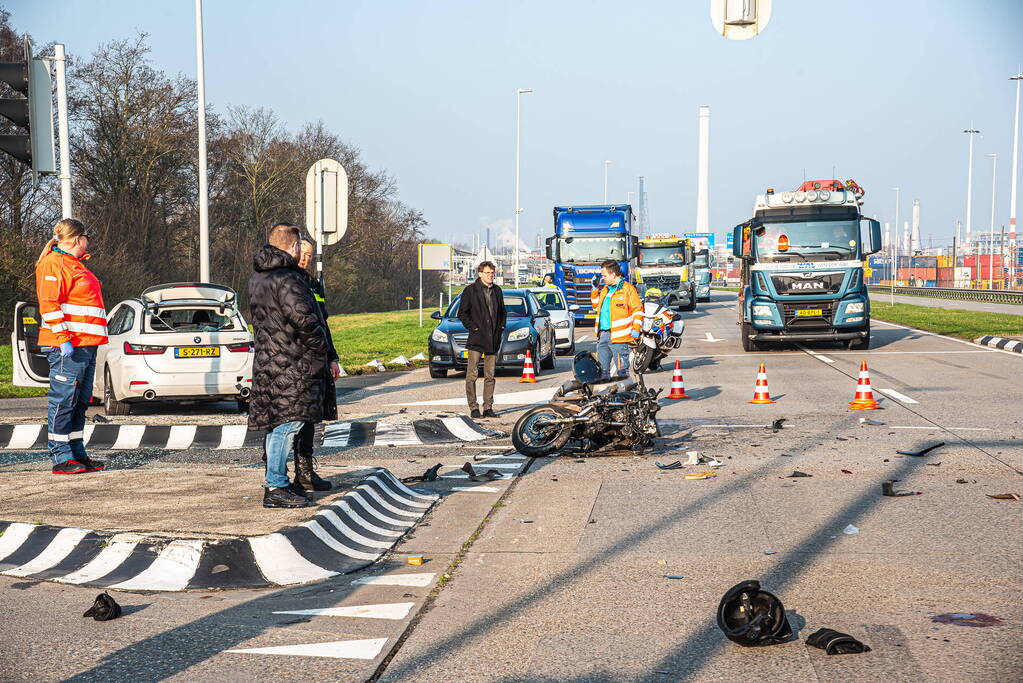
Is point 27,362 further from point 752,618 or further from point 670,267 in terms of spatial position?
point 670,267

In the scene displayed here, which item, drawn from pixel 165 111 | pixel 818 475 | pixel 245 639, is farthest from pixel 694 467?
pixel 165 111

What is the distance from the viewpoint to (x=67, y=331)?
27.0ft

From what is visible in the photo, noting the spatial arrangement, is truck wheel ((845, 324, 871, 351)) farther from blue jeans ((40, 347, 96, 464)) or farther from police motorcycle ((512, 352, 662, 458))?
blue jeans ((40, 347, 96, 464))

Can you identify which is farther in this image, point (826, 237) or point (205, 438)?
point (826, 237)

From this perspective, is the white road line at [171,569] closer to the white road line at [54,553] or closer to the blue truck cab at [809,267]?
the white road line at [54,553]

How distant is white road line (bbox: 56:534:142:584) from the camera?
557cm

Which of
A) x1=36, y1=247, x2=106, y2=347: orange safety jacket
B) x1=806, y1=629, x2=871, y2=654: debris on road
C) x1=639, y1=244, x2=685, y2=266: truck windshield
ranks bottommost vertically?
x1=806, y1=629, x2=871, y2=654: debris on road

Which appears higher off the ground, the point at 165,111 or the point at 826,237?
the point at 165,111

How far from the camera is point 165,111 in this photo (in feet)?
131

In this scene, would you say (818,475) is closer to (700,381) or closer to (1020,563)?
(1020,563)

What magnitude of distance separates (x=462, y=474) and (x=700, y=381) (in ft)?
29.3

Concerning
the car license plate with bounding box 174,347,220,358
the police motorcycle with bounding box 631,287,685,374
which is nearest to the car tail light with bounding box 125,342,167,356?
the car license plate with bounding box 174,347,220,358

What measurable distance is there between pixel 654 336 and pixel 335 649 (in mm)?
9885

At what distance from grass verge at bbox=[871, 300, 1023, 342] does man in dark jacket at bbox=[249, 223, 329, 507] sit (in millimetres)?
21451
